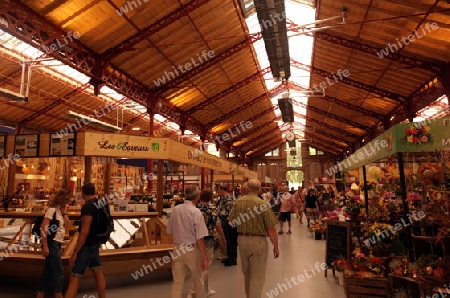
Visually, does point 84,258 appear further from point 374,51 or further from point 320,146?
point 320,146

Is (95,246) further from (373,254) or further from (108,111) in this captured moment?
(108,111)

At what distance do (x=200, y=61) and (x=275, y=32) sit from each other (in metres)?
5.30

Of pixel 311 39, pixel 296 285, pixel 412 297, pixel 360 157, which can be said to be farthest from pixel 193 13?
pixel 412 297

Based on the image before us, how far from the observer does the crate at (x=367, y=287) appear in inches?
152

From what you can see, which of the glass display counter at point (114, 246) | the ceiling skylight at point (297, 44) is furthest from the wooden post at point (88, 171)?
the ceiling skylight at point (297, 44)

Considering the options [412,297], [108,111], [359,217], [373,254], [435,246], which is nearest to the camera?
[412,297]

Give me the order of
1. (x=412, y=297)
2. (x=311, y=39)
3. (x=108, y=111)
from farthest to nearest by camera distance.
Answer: (x=108, y=111) < (x=311, y=39) < (x=412, y=297)

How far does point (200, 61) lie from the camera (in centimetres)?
1269

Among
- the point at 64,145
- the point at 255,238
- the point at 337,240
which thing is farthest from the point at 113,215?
the point at 337,240

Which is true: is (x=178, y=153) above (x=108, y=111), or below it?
below

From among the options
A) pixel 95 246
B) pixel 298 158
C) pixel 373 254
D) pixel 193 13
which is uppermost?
pixel 193 13

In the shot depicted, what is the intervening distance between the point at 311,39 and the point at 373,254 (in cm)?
977

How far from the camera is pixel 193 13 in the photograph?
964 cm

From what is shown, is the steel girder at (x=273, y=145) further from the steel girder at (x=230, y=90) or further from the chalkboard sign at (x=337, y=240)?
the chalkboard sign at (x=337, y=240)
